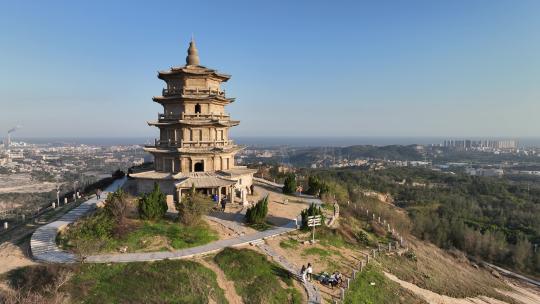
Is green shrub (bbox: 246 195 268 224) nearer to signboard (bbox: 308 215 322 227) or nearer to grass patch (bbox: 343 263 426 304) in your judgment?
signboard (bbox: 308 215 322 227)

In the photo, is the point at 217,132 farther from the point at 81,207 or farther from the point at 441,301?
the point at 441,301

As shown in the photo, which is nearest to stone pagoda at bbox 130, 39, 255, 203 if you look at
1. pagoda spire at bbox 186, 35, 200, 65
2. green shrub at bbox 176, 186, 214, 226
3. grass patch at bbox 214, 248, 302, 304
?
pagoda spire at bbox 186, 35, 200, 65

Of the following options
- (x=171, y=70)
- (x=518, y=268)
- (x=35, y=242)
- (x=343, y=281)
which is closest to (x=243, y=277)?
(x=343, y=281)

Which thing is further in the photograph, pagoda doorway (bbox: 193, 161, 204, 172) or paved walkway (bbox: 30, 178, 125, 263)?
pagoda doorway (bbox: 193, 161, 204, 172)

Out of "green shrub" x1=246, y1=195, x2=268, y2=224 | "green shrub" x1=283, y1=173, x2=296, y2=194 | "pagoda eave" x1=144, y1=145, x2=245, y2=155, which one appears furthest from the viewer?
"green shrub" x1=283, y1=173, x2=296, y2=194

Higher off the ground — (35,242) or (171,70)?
(171,70)

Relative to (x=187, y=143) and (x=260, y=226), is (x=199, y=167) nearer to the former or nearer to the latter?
(x=187, y=143)
